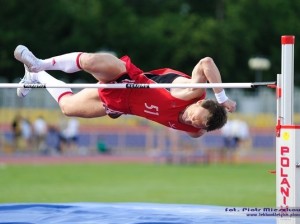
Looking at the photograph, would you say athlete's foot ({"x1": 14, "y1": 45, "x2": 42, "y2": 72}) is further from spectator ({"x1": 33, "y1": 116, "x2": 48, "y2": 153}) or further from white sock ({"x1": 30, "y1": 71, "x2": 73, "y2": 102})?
spectator ({"x1": 33, "y1": 116, "x2": 48, "y2": 153})

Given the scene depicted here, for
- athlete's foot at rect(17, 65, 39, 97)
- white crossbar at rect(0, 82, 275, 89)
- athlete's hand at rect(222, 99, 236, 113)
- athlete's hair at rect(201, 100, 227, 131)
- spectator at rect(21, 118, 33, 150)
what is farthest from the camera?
spectator at rect(21, 118, 33, 150)

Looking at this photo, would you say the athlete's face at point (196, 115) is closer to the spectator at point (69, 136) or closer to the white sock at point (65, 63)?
the white sock at point (65, 63)

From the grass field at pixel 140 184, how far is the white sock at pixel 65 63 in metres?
4.64

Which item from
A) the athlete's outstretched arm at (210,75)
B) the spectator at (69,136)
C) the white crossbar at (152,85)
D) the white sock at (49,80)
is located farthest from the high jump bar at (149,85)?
the spectator at (69,136)

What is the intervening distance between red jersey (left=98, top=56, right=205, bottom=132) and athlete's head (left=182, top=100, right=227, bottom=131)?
0.56 feet

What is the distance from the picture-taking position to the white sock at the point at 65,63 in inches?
275

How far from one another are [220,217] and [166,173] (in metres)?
10.6

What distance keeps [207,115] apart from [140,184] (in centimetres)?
853

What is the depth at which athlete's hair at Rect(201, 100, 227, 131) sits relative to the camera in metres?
6.64

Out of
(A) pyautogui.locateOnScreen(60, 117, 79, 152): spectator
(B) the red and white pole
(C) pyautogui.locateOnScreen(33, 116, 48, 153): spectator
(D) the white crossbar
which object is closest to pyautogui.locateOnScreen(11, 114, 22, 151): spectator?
(C) pyautogui.locateOnScreen(33, 116, 48, 153): spectator

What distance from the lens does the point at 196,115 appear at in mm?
6684

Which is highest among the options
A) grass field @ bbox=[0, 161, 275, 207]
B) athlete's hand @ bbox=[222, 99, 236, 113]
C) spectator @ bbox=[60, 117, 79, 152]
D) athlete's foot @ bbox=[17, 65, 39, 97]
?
spectator @ bbox=[60, 117, 79, 152]

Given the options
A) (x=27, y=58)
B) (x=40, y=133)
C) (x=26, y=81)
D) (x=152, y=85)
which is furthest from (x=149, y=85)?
(x=40, y=133)

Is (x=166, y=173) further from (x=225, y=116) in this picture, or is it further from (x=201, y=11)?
(x=201, y=11)
